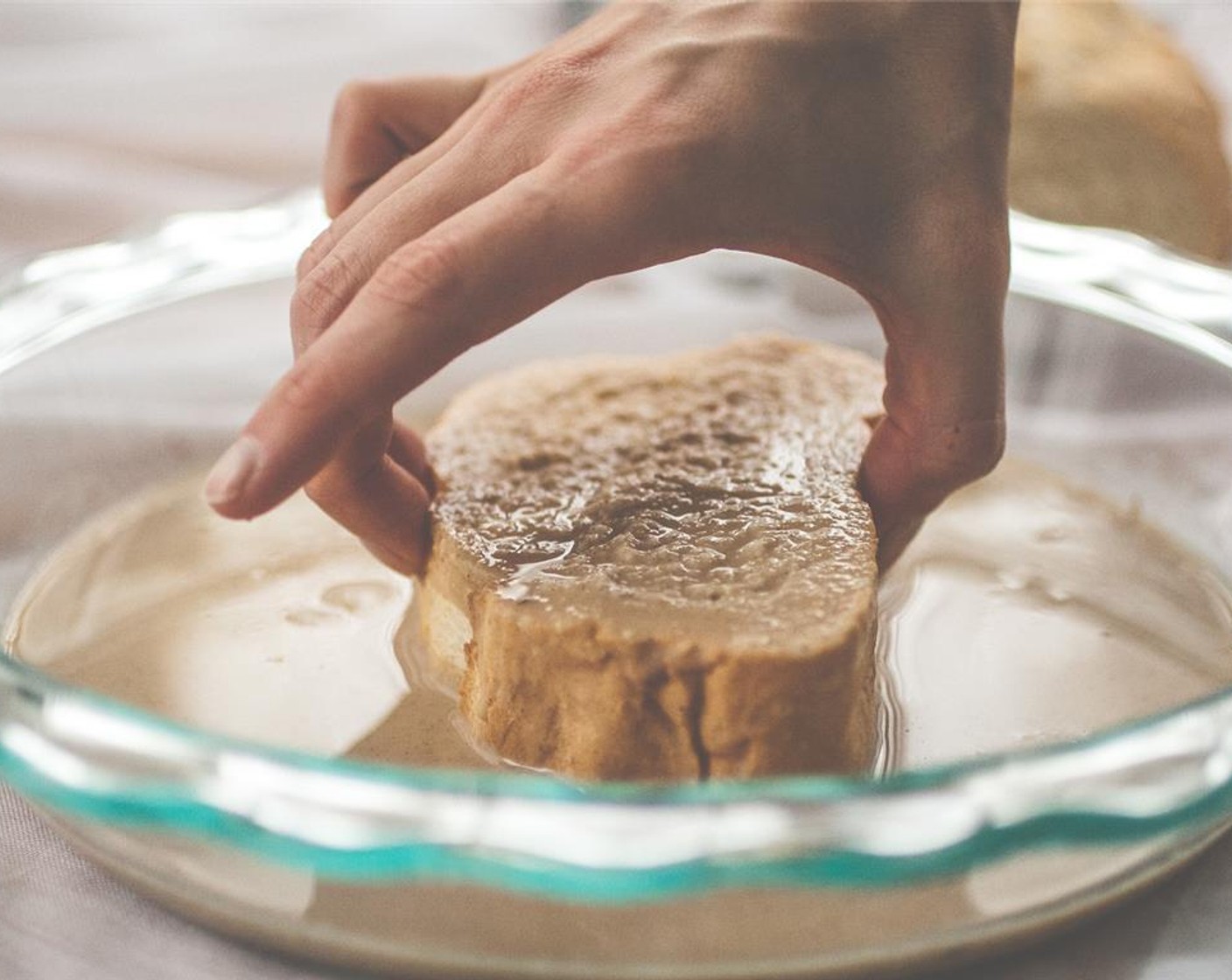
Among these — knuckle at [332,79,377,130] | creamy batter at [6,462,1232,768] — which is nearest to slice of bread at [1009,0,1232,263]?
creamy batter at [6,462,1232,768]

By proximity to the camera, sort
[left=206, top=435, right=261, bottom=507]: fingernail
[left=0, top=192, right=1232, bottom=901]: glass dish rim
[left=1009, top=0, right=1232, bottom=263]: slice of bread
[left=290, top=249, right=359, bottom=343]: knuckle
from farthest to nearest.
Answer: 1. [left=1009, top=0, right=1232, bottom=263]: slice of bread
2. [left=290, top=249, right=359, bottom=343]: knuckle
3. [left=206, top=435, right=261, bottom=507]: fingernail
4. [left=0, top=192, right=1232, bottom=901]: glass dish rim

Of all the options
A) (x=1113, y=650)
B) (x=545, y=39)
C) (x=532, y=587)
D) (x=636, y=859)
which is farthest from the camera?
(x=545, y=39)

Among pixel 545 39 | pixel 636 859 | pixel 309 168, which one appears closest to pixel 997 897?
pixel 636 859

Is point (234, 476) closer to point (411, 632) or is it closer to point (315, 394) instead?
point (315, 394)

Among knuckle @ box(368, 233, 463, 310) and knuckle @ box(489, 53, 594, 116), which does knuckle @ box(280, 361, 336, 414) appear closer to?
knuckle @ box(368, 233, 463, 310)

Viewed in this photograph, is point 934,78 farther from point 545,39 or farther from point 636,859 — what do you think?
point 545,39

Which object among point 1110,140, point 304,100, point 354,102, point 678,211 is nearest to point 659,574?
point 678,211
